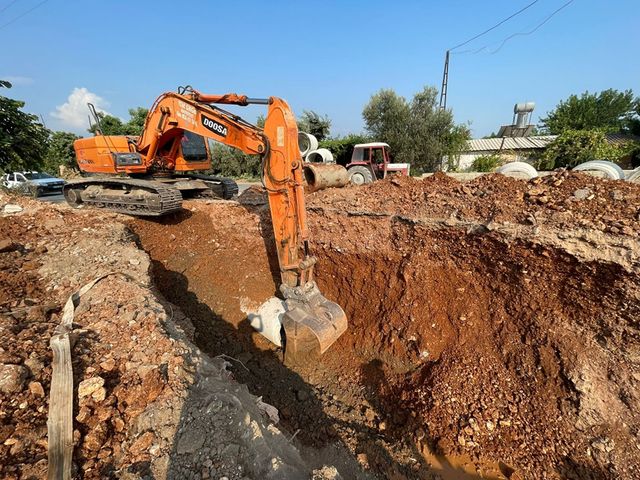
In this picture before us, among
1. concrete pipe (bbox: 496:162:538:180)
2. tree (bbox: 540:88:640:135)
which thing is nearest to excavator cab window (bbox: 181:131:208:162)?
concrete pipe (bbox: 496:162:538:180)

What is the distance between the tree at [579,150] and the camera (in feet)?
47.8

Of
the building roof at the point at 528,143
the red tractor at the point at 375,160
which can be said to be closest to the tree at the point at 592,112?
the building roof at the point at 528,143

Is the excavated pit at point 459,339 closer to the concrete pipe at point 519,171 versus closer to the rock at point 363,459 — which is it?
the rock at point 363,459

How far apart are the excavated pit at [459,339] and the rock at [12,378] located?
2306 mm

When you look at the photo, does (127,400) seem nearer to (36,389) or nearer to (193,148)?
(36,389)

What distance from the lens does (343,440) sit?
327 centimetres

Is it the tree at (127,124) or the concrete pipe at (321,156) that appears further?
the tree at (127,124)

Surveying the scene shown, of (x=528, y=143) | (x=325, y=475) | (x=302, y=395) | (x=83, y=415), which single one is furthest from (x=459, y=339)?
(x=528, y=143)

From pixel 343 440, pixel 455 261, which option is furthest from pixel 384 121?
pixel 343 440

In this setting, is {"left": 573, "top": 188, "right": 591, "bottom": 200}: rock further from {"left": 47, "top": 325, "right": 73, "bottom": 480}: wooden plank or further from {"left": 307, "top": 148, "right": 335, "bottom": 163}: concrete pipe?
{"left": 307, "top": 148, "right": 335, "bottom": 163}: concrete pipe

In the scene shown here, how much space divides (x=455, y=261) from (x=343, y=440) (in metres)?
2.67

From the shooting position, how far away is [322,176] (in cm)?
622

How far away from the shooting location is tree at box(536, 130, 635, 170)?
47.8 feet

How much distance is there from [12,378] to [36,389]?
173mm
